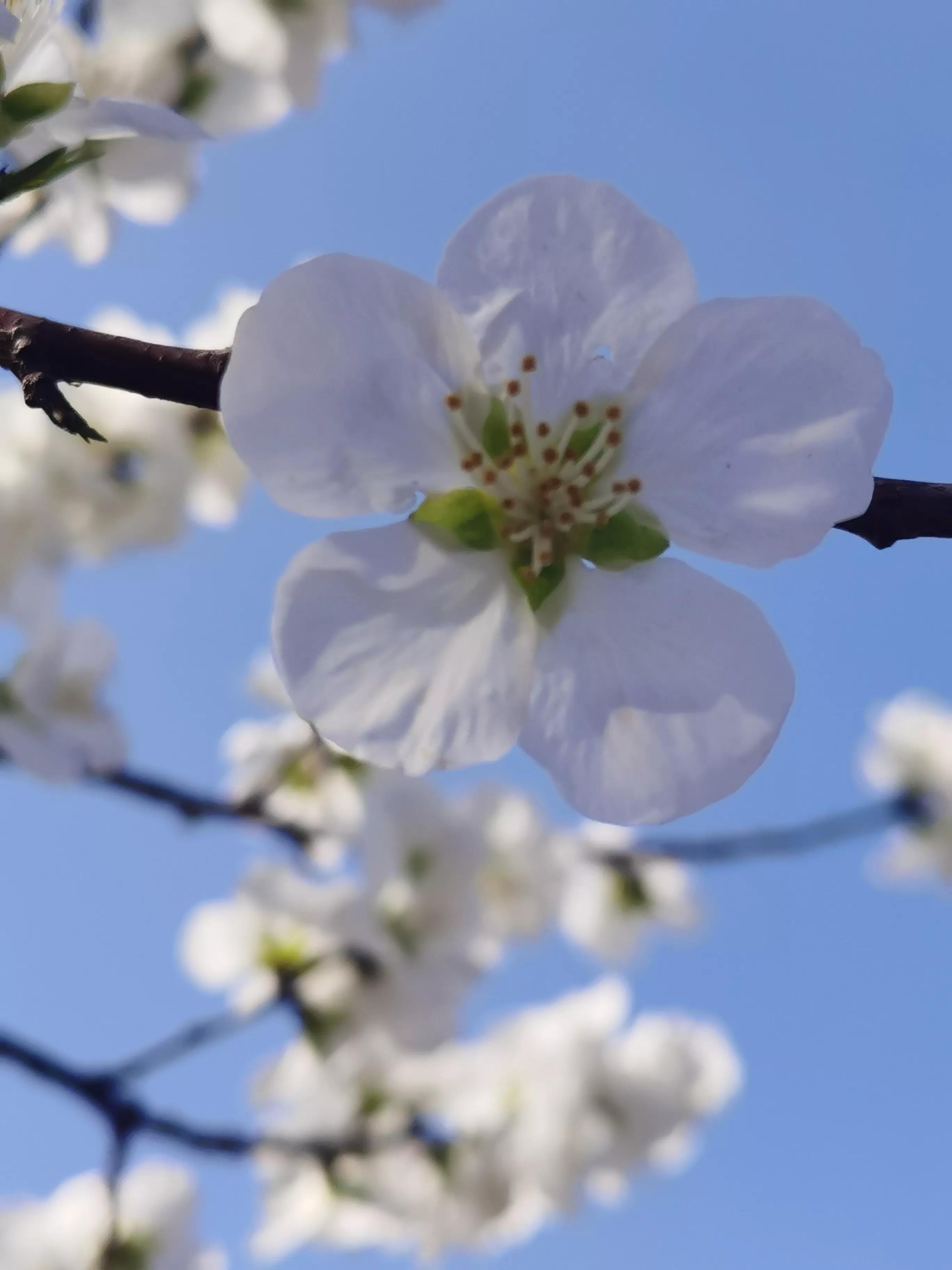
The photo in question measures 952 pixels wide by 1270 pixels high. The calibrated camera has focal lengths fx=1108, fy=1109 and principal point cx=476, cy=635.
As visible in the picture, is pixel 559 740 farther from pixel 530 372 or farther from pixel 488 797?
pixel 488 797

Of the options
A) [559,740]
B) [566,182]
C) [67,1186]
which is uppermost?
[566,182]

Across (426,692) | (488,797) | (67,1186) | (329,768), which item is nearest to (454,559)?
(426,692)

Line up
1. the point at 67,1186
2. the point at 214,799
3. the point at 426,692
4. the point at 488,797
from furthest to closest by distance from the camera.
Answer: the point at 488,797, the point at 67,1186, the point at 214,799, the point at 426,692

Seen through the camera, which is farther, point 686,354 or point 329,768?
point 329,768

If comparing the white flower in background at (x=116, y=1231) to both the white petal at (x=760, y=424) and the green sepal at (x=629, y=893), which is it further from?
the white petal at (x=760, y=424)

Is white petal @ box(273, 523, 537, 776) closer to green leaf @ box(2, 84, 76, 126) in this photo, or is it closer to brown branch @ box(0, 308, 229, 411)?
brown branch @ box(0, 308, 229, 411)

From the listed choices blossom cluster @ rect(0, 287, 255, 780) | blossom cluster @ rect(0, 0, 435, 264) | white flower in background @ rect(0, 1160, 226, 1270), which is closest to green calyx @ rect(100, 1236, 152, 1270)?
white flower in background @ rect(0, 1160, 226, 1270)

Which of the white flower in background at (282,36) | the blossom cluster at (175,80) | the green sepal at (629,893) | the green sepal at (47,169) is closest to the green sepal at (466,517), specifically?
the green sepal at (47,169)
